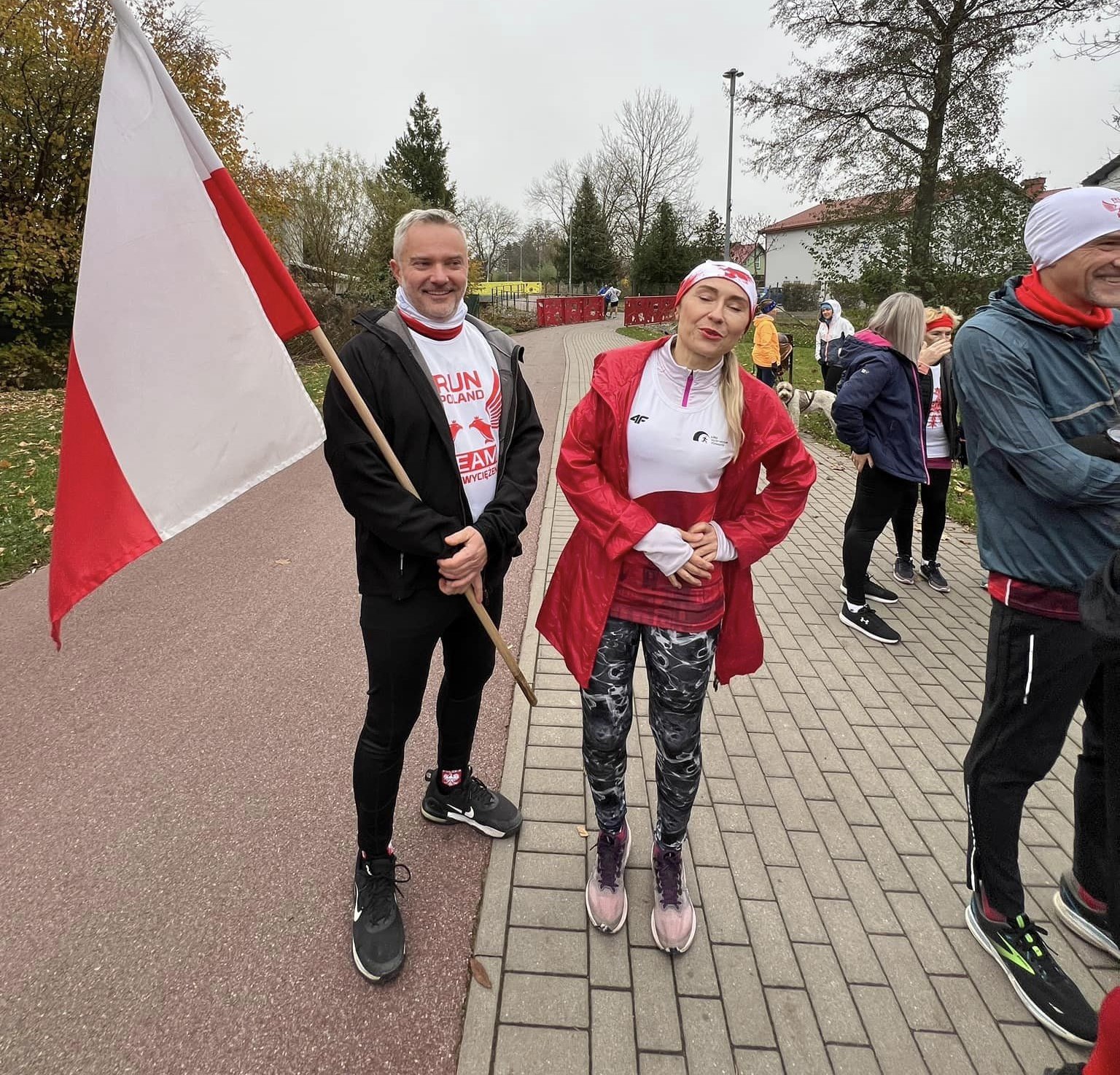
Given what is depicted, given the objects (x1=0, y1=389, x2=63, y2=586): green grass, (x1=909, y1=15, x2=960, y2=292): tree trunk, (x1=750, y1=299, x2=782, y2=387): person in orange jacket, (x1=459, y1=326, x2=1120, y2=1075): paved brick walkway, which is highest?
(x1=909, y1=15, x2=960, y2=292): tree trunk

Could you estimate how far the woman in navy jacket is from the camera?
13.6 ft

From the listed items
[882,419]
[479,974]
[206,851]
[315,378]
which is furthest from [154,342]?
[315,378]

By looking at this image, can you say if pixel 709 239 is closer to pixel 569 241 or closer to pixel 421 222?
pixel 569 241

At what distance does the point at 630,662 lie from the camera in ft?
7.24

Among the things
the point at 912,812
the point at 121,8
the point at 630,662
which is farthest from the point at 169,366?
the point at 912,812

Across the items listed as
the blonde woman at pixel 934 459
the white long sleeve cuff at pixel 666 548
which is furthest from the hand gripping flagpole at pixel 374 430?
the blonde woman at pixel 934 459

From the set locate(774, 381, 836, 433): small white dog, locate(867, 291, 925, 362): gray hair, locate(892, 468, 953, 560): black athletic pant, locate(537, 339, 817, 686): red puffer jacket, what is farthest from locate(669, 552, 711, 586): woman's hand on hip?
locate(774, 381, 836, 433): small white dog

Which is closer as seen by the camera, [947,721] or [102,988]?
[102,988]

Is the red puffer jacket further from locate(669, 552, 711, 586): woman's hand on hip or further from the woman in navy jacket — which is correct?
the woman in navy jacket

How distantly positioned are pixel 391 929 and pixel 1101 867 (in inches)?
90.5

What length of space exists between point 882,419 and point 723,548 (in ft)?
9.03

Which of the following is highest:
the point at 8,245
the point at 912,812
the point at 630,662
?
the point at 8,245

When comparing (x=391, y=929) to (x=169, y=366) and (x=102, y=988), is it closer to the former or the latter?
(x=102, y=988)

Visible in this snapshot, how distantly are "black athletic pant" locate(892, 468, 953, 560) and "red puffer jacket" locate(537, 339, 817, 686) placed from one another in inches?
119
